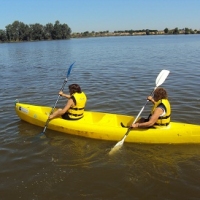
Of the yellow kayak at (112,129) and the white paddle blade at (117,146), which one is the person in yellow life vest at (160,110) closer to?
the yellow kayak at (112,129)

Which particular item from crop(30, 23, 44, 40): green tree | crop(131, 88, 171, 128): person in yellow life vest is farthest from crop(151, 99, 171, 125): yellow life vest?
crop(30, 23, 44, 40): green tree

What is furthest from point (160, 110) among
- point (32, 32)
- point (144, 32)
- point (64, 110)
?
point (144, 32)

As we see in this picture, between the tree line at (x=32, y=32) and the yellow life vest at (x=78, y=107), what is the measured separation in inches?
3738

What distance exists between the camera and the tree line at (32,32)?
317ft

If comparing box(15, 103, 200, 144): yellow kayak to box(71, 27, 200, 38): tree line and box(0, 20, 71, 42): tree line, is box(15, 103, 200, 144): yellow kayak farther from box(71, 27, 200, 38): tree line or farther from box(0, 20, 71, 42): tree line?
box(71, 27, 200, 38): tree line

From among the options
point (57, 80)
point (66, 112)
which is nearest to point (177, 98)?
point (66, 112)

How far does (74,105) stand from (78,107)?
108 millimetres

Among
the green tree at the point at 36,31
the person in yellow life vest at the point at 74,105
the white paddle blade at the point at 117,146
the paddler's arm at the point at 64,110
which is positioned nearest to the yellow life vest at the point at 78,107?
the person in yellow life vest at the point at 74,105

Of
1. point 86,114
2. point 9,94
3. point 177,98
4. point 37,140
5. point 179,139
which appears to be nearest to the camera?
point 179,139

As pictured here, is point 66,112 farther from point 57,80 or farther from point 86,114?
point 57,80

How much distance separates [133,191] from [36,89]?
8.56m

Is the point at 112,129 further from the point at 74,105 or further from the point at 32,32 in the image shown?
the point at 32,32

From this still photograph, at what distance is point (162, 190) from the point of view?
4504 mm

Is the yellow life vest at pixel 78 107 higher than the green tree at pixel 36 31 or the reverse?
the reverse
